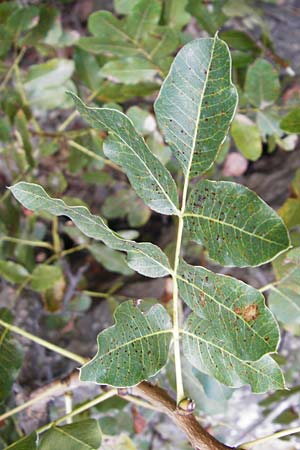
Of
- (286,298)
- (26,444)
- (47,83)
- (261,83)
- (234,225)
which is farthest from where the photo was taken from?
(47,83)

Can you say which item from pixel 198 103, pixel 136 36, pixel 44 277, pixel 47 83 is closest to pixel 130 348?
pixel 198 103

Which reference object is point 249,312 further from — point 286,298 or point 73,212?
point 286,298

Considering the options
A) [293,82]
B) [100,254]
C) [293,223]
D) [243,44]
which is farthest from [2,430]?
[293,82]

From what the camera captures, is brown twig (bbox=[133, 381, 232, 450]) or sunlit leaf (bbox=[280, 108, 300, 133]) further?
sunlit leaf (bbox=[280, 108, 300, 133])

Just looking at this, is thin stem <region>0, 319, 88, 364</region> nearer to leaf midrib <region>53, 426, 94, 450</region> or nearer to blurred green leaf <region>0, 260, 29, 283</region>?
leaf midrib <region>53, 426, 94, 450</region>

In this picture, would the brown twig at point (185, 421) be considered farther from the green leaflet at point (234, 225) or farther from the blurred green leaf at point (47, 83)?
the blurred green leaf at point (47, 83)

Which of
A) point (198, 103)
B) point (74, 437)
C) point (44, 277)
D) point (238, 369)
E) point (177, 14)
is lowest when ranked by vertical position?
point (44, 277)

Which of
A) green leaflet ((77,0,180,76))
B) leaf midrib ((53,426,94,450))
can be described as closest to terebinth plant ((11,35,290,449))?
leaf midrib ((53,426,94,450))
